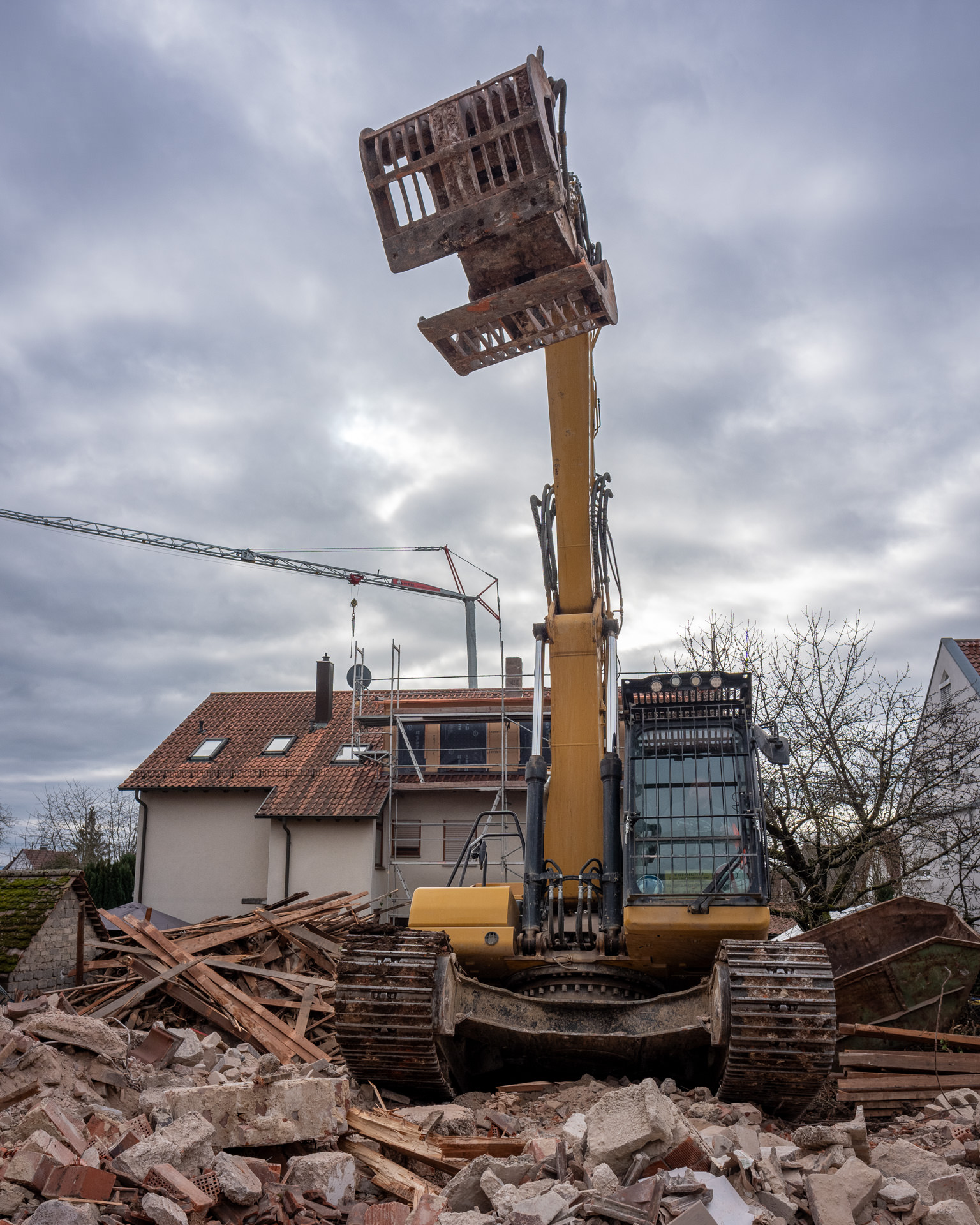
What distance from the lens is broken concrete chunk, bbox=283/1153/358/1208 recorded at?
218 inches

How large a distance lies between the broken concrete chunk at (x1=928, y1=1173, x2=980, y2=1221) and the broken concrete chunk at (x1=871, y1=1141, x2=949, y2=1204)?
0.30 ft

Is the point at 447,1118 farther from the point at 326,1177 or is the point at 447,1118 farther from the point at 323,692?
the point at 323,692

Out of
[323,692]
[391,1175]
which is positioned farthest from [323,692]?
[391,1175]

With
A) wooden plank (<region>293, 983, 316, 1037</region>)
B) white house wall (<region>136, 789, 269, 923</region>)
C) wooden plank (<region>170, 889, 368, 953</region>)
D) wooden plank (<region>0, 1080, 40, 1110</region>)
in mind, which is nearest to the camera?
wooden plank (<region>0, 1080, 40, 1110</region>)

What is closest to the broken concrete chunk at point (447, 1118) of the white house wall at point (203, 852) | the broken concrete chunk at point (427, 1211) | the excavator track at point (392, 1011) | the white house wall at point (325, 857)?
the excavator track at point (392, 1011)

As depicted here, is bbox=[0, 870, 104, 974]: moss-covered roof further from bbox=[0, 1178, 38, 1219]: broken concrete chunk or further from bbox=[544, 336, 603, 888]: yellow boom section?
bbox=[0, 1178, 38, 1219]: broken concrete chunk

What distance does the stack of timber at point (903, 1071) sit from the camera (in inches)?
338

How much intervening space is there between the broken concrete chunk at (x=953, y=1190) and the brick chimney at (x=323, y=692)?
23.3m

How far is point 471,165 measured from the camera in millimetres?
5457

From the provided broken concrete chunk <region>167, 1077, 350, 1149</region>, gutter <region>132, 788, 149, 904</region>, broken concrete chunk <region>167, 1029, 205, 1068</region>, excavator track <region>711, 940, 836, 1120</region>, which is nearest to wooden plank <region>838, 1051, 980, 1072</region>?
excavator track <region>711, 940, 836, 1120</region>

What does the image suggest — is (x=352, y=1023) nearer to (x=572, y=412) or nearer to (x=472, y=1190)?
(x=472, y=1190)

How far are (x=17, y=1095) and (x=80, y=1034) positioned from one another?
5.29 feet

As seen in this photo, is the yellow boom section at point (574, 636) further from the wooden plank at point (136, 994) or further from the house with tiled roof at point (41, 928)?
the house with tiled roof at point (41, 928)

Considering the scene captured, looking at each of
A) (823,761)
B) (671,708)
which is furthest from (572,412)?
(823,761)
